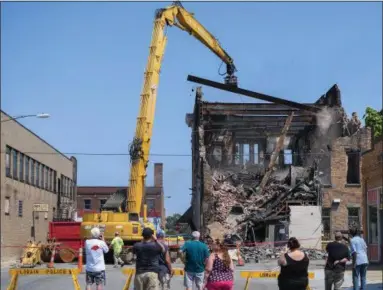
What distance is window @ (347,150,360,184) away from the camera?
4034 cm

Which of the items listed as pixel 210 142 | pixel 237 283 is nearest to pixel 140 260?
pixel 237 283

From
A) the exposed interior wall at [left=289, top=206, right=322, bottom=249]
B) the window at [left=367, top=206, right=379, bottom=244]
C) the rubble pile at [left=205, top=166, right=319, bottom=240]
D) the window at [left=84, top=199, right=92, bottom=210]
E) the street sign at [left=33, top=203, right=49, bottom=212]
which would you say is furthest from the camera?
the window at [left=84, top=199, right=92, bottom=210]

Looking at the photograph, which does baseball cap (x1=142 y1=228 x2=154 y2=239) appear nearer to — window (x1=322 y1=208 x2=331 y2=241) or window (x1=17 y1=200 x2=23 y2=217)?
window (x1=322 y1=208 x2=331 y2=241)

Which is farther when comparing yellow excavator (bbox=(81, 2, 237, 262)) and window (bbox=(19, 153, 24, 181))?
window (bbox=(19, 153, 24, 181))

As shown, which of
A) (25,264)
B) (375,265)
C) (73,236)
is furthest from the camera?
(73,236)

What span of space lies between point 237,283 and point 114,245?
9.42 metres

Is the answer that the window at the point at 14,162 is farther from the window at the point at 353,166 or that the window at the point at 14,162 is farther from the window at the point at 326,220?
the window at the point at 353,166

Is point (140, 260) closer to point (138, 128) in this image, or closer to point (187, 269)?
point (187, 269)

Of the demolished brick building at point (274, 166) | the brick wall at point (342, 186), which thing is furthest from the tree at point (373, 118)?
the brick wall at point (342, 186)

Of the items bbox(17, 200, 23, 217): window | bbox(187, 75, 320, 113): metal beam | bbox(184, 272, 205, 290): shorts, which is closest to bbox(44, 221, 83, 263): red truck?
bbox(17, 200, 23, 217): window

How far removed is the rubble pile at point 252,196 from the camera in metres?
38.2

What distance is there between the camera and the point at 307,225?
3662 centimetres

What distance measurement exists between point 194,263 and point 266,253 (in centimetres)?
2119

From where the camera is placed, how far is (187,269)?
1238 cm
